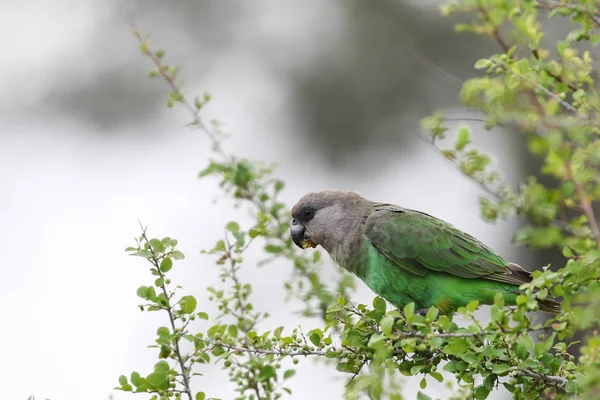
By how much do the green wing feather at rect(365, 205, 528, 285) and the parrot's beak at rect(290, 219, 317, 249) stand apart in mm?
621

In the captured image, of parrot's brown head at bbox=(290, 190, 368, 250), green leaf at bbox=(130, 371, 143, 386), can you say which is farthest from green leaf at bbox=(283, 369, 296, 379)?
parrot's brown head at bbox=(290, 190, 368, 250)

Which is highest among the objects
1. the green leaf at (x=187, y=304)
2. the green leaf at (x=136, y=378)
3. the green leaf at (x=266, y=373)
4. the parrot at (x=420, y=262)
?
the parrot at (x=420, y=262)

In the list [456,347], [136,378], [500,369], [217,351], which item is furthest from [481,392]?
[136,378]

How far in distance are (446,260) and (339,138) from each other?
17.5 ft

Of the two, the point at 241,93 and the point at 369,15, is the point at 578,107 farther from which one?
the point at 241,93

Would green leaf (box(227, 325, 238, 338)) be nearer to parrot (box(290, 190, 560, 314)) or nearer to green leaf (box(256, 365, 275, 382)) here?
green leaf (box(256, 365, 275, 382))

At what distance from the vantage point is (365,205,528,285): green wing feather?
4844mm

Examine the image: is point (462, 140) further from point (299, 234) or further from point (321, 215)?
point (299, 234)

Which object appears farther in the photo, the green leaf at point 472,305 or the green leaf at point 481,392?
the green leaf at point 481,392

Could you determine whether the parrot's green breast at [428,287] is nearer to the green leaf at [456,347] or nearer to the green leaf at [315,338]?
the green leaf at [315,338]

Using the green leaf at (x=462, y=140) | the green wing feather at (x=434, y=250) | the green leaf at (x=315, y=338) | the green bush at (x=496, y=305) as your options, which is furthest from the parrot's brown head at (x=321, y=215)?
the green leaf at (x=315, y=338)

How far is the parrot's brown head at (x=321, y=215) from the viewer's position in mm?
5480

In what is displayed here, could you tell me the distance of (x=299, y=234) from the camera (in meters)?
5.62

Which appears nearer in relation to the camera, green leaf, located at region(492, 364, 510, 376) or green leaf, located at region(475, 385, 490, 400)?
green leaf, located at region(492, 364, 510, 376)
